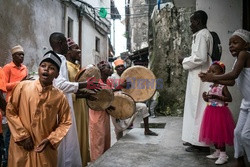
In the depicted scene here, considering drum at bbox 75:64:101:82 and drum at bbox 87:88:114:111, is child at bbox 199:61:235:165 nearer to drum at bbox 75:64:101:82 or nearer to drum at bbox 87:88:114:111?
drum at bbox 87:88:114:111

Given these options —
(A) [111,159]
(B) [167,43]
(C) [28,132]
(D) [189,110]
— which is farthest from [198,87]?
(B) [167,43]

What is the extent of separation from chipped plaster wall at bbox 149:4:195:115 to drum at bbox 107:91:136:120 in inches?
140

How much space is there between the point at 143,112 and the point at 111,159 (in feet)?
6.37

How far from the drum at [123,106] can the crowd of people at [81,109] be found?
0.22 metres

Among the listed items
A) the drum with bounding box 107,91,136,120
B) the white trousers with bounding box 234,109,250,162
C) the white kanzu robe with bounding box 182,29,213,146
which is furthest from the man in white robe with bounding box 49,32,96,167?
the white trousers with bounding box 234,109,250,162

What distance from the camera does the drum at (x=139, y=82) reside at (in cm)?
503

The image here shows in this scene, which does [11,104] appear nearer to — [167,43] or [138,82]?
[138,82]

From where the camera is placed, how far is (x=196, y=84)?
3.66 m

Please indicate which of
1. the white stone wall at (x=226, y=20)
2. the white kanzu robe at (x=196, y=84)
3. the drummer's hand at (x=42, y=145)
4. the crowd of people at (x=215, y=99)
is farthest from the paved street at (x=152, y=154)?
the white stone wall at (x=226, y=20)

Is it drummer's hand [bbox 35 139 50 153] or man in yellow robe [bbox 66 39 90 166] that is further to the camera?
man in yellow robe [bbox 66 39 90 166]

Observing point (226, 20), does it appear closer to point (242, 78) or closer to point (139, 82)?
point (139, 82)

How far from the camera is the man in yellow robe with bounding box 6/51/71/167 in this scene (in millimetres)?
2467

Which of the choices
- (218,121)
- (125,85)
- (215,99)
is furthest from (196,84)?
(125,85)

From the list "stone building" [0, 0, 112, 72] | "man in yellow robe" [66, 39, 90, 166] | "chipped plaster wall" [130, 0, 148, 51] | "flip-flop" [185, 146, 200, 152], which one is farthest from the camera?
"chipped plaster wall" [130, 0, 148, 51]
